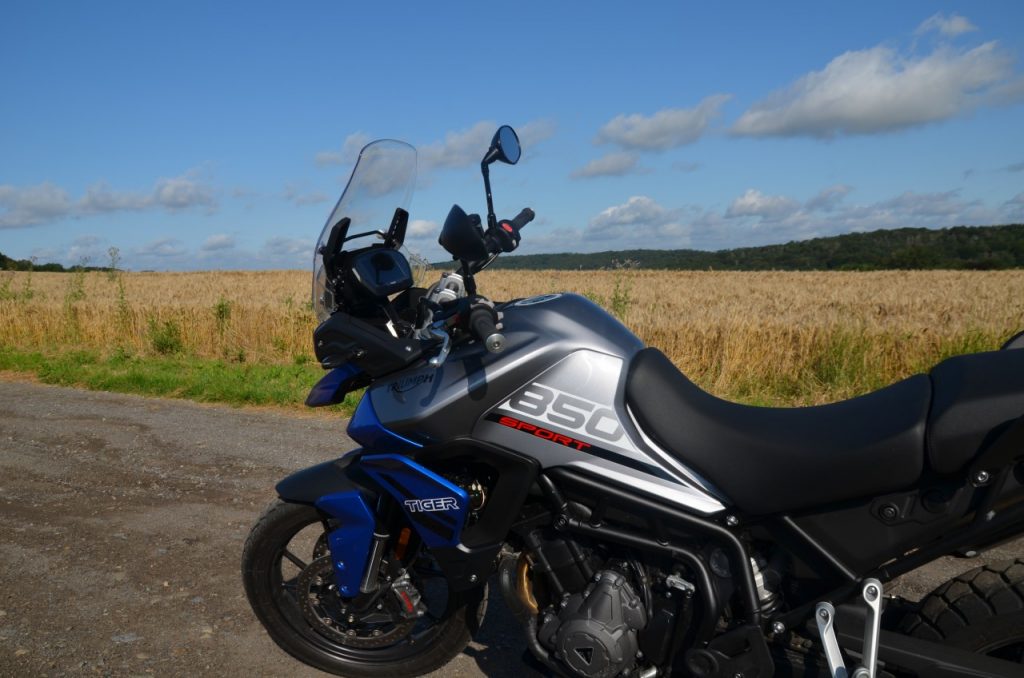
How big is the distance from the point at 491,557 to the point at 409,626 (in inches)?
27.0

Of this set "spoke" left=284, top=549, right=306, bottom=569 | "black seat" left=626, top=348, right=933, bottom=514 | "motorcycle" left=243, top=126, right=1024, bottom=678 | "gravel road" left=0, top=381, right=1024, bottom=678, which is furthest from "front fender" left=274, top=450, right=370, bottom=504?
"black seat" left=626, top=348, right=933, bottom=514

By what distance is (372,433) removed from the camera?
2820mm

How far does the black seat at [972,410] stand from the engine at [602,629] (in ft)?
3.28

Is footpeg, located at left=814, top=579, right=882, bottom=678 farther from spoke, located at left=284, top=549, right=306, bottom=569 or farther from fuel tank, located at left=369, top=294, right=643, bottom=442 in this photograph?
spoke, located at left=284, top=549, right=306, bottom=569

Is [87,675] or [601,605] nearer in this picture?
[601,605]

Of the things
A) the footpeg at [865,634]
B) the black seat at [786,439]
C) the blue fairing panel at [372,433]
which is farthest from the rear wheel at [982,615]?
the blue fairing panel at [372,433]

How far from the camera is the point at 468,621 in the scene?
3.13m

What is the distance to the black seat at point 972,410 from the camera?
2.10m

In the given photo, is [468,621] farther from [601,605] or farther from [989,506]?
[989,506]

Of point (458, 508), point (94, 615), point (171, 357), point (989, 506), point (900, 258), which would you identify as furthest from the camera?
point (900, 258)

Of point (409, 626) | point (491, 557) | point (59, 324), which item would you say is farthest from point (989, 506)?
point (59, 324)

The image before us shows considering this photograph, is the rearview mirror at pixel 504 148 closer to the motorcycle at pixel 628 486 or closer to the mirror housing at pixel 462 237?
the motorcycle at pixel 628 486

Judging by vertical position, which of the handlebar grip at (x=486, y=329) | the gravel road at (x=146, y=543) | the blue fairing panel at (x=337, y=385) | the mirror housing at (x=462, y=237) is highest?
the mirror housing at (x=462, y=237)

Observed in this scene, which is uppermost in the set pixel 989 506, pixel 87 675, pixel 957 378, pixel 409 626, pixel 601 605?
pixel 957 378
